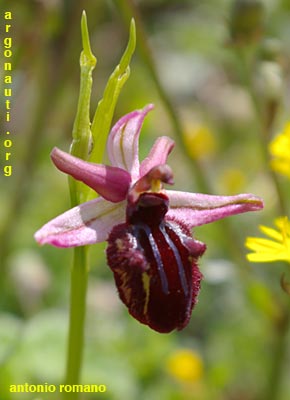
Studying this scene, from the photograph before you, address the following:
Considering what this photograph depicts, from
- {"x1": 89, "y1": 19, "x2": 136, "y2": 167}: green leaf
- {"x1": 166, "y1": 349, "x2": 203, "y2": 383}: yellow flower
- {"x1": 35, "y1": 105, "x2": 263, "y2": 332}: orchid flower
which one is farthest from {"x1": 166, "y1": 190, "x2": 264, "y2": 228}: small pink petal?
{"x1": 166, "y1": 349, "x2": 203, "y2": 383}: yellow flower

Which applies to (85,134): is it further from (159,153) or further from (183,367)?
(183,367)

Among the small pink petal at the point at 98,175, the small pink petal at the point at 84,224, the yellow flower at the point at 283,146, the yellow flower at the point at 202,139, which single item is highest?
the yellow flower at the point at 202,139

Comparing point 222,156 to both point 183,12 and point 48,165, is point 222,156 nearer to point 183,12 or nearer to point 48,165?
point 183,12

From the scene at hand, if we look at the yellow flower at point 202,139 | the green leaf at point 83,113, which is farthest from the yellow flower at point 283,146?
the yellow flower at point 202,139

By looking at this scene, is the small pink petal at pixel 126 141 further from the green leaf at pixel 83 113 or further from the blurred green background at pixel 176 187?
the blurred green background at pixel 176 187


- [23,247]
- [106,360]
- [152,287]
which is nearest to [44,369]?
[106,360]

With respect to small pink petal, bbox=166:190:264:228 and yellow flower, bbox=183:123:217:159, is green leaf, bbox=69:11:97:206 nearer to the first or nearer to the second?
small pink petal, bbox=166:190:264:228

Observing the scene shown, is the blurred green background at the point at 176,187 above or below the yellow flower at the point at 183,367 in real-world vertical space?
above
